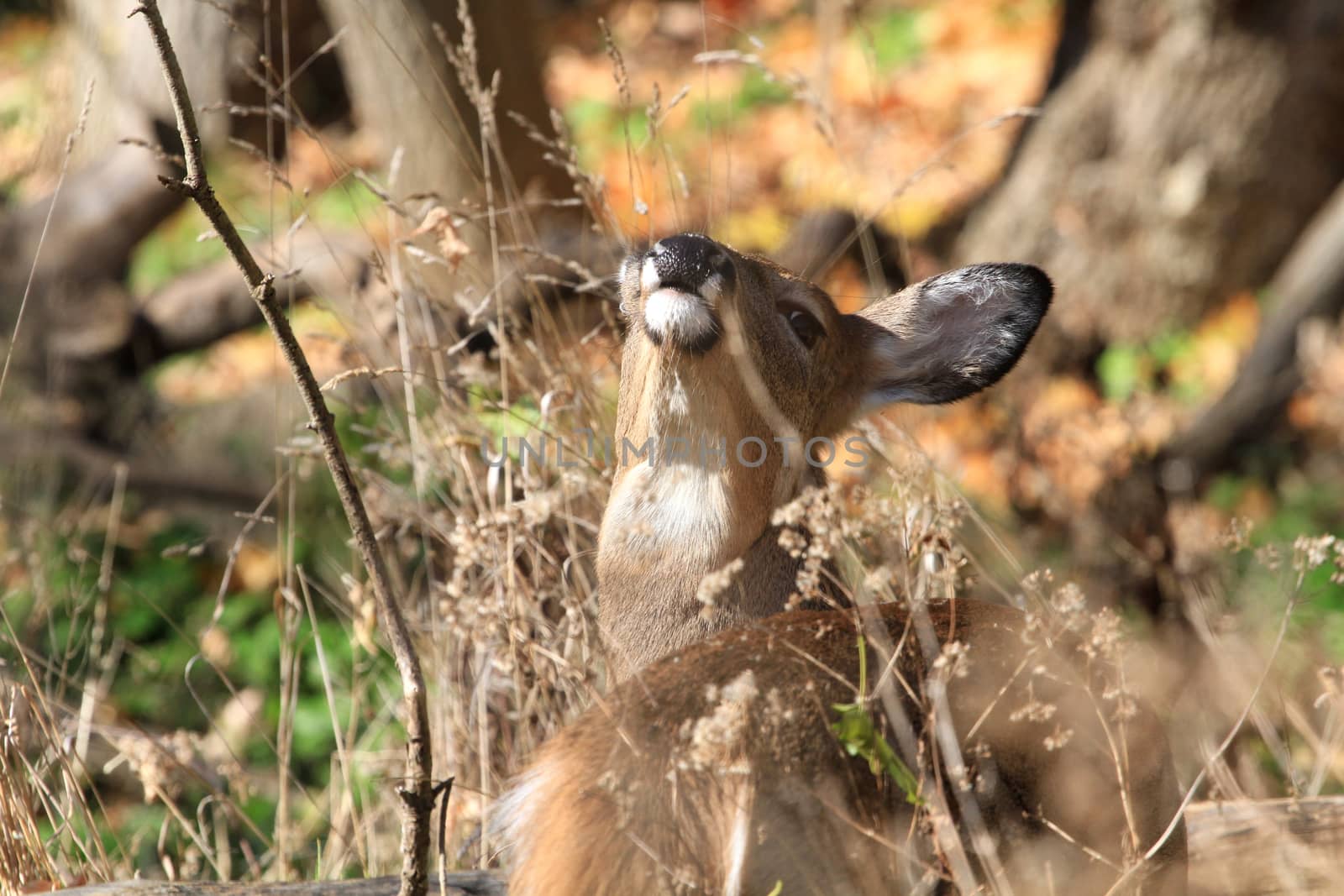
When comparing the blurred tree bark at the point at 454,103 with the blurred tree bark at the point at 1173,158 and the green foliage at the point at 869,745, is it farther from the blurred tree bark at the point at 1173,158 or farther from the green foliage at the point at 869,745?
the blurred tree bark at the point at 1173,158

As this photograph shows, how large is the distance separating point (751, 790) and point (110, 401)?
6.05m

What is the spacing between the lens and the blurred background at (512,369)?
3.95 meters

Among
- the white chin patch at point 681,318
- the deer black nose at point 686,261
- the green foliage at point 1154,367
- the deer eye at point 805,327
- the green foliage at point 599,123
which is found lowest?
the green foliage at point 1154,367

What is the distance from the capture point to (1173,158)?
858 centimetres

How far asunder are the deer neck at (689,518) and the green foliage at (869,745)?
1104mm

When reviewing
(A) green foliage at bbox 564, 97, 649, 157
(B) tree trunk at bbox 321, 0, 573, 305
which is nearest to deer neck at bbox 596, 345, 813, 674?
(B) tree trunk at bbox 321, 0, 573, 305

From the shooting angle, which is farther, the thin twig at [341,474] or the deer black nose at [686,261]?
the deer black nose at [686,261]

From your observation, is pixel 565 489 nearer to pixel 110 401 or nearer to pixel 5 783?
pixel 5 783

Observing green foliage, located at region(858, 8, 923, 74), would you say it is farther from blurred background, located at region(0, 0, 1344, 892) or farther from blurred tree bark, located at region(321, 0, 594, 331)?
blurred tree bark, located at region(321, 0, 594, 331)

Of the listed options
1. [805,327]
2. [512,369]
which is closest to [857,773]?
[805,327]

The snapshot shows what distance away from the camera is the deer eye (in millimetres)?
3729

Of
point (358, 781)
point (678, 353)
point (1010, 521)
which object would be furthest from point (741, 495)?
point (1010, 521)

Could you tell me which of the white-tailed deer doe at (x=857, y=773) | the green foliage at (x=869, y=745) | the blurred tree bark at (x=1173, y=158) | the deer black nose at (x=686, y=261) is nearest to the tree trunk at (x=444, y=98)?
the deer black nose at (x=686, y=261)

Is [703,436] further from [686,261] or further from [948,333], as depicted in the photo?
[948,333]
